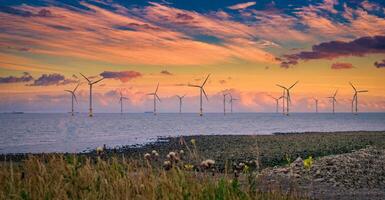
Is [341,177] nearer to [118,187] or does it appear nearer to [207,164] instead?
[207,164]

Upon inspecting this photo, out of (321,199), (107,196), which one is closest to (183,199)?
(107,196)

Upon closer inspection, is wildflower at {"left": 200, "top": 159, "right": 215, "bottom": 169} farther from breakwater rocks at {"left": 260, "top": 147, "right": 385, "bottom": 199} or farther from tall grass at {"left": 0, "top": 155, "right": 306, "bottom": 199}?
breakwater rocks at {"left": 260, "top": 147, "right": 385, "bottom": 199}

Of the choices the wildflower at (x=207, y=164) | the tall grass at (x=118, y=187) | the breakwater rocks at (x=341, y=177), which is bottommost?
the breakwater rocks at (x=341, y=177)

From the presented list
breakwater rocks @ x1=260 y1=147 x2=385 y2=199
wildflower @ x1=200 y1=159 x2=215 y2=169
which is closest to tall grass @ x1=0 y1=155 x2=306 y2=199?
wildflower @ x1=200 y1=159 x2=215 y2=169

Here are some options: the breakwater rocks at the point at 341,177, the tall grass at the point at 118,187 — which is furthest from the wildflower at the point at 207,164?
the breakwater rocks at the point at 341,177

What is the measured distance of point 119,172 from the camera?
40.9 feet

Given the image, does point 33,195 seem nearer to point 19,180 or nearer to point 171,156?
point 19,180

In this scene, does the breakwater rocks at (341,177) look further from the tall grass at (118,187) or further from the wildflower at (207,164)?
the tall grass at (118,187)

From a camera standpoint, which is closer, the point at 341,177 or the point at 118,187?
the point at 118,187

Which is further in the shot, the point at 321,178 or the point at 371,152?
the point at 371,152

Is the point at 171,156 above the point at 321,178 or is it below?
above

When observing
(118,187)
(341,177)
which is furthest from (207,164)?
(341,177)

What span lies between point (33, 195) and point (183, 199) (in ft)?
10.6

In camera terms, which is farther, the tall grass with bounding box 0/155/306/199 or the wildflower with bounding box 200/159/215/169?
the wildflower with bounding box 200/159/215/169
